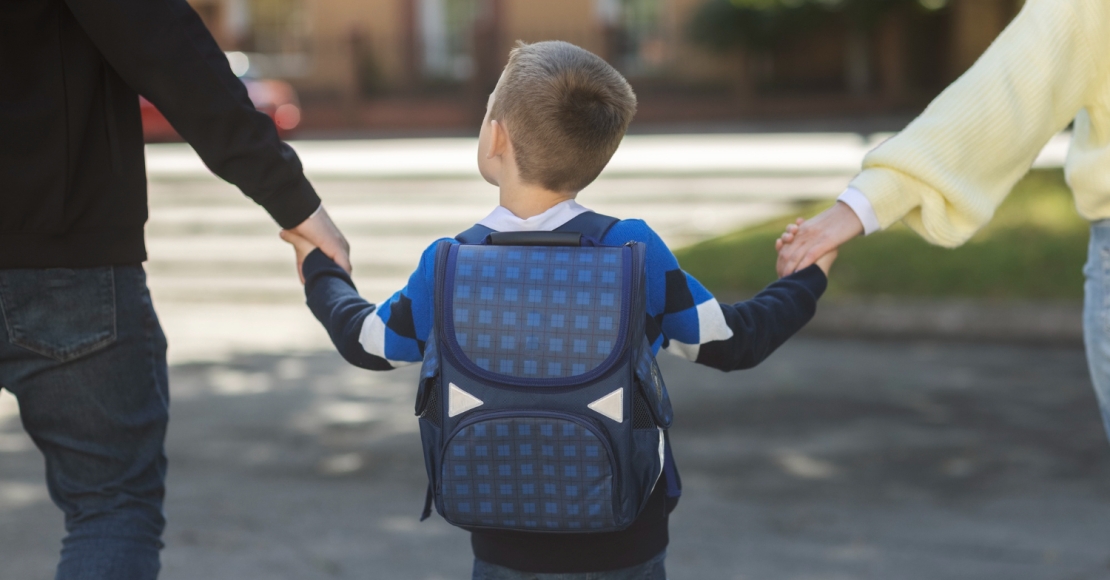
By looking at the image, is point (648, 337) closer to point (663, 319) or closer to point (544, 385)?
point (663, 319)

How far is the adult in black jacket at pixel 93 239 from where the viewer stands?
2211 mm

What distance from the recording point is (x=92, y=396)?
7.41ft

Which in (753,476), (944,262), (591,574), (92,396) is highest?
(92,396)

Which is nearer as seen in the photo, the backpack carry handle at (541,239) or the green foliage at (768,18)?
the backpack carry handle at (541,239)

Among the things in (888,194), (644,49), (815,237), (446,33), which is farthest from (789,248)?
(446,33)

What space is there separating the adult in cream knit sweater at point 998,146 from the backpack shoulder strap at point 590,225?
469 mm

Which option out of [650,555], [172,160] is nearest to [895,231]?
[650,555]

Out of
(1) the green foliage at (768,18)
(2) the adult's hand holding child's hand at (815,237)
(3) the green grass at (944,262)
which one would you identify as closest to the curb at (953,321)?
(3) the green grass at (944,262)

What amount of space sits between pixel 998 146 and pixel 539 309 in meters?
1.05

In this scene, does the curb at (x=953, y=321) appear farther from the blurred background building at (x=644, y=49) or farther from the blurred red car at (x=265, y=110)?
the blurred background building at (x=644, y=49)

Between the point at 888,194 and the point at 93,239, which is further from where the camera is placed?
the point at 888,194

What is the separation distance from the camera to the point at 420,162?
580 inches

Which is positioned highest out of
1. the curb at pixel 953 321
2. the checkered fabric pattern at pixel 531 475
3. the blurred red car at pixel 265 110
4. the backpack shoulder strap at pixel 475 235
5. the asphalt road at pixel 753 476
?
the backpack shoulder strap at pixel 475 235

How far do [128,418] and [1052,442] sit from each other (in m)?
3.87
